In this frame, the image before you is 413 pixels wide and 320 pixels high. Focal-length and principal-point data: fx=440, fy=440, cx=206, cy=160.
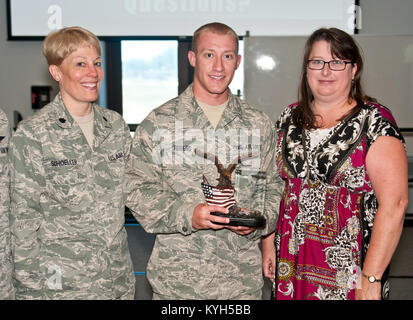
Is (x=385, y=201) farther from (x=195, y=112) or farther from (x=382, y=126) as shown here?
(x=195, y=112)

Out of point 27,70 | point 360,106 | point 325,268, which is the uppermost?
point 27,70

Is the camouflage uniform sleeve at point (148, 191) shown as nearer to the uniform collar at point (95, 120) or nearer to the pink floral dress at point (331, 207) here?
the uniform collar at point (95, 120)

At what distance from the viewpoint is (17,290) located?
5.42 ft

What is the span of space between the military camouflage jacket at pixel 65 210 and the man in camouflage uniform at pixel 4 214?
187 mm

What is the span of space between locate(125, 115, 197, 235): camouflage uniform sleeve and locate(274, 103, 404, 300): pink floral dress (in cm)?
43

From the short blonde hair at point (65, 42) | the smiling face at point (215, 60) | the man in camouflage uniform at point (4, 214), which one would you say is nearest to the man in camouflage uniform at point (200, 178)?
the smiling face at point (215, 60)

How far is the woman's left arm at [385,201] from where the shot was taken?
1537 mm

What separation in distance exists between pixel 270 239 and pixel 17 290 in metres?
1.03

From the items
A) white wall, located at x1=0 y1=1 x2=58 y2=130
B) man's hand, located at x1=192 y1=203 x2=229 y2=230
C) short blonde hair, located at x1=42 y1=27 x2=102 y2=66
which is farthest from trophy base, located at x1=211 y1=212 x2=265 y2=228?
white wall, located at x1=0 y1=1 x2=58 y2=130

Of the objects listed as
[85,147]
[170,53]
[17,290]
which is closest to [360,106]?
[85,147]

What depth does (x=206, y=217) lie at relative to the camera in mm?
1546

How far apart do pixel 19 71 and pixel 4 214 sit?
4058mm

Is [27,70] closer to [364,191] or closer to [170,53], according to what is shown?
[170,53]

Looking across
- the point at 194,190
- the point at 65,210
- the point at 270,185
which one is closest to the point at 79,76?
the point at 65,210
